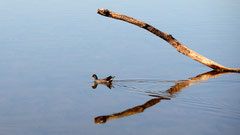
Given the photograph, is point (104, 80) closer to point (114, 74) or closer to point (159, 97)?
point (114, 74)

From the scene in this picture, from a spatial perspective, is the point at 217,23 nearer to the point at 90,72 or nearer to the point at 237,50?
the point at 237,50

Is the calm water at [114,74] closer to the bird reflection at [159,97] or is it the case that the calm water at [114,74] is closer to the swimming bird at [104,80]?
the bird reflection at [159,97]

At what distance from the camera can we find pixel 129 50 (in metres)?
25.1

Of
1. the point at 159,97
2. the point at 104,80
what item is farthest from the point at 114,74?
the point at 159,97

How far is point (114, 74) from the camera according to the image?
A: 2086 cm

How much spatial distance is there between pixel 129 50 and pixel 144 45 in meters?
1.70

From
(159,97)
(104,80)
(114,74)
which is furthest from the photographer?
(114,74)

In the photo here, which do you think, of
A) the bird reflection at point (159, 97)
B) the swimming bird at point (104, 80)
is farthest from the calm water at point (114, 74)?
the swimming bird at point (104, 80)

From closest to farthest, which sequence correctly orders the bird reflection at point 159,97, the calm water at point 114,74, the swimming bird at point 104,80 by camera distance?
the calm water at point 114,74, the bird reflection at point 159,97, the swimming bird at point 104,80

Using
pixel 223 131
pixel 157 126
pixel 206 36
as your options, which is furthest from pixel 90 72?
pixel 206 36

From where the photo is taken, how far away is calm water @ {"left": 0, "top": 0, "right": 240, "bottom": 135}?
14.5m

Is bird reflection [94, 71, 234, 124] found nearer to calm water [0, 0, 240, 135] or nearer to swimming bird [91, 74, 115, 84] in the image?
calm water [0, 0, 240, 135]

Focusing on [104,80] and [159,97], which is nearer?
[159,97]

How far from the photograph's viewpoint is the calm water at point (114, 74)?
571 inches
